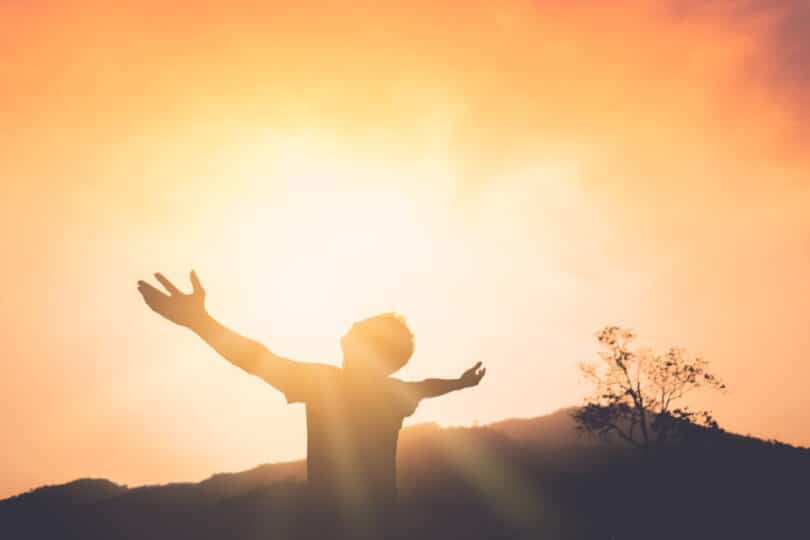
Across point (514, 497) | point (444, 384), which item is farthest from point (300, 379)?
point (514, 497)

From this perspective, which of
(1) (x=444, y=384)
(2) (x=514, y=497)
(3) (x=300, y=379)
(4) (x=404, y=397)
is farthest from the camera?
(2) (x=514, y=497)

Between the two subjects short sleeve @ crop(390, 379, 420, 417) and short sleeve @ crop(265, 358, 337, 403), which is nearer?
short sleeve @ crop(265, 358, 337, 403)

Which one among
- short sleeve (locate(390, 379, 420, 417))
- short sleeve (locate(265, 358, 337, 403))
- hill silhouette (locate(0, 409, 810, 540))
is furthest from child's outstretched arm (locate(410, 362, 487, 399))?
hill silhouette (locate(0, 409, 810, 540))

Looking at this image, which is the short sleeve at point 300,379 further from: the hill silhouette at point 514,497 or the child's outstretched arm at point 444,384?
the hill silhouette at point 514,497

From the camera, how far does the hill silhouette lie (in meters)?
38.2

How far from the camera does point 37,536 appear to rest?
44.8 m

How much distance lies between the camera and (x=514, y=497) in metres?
44.5

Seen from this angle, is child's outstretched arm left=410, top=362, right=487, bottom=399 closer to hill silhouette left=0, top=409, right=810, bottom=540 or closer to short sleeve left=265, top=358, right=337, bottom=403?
short sleeve left=265, top=358, right=337, bottom=403

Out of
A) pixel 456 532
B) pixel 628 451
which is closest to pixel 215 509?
pixel 456 532

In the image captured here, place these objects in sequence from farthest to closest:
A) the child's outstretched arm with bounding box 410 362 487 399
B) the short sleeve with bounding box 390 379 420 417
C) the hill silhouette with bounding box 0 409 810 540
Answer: the hill silhouette with bounding box 0 409 810 540, the child's outstretched arm with bounding box 410 362 487 399, the short sleeve with bounding box 390 379 420 417

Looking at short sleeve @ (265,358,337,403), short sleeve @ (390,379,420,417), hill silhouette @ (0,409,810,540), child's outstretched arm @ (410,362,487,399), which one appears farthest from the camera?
hill silhouette @ (0,409,810,540)

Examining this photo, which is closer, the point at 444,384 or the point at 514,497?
the point at 444,384

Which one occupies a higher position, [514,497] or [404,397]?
[404,397]

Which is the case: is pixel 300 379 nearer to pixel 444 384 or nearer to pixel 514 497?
pixel 444 384
